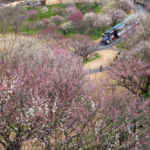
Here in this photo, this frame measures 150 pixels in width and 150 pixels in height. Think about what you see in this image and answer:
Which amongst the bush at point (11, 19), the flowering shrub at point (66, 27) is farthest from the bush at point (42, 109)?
the flowering shrub at point (66, 27)

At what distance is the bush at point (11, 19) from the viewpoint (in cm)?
3303

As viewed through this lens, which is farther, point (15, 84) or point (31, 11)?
point (31, 11)

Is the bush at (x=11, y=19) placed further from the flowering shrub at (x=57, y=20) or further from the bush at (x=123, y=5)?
the bush at (x=123, y=5)

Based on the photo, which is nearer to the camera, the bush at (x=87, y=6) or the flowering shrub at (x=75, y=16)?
the flowering shrub at (x=75, y=16)

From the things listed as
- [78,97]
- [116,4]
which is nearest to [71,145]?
[78,97]

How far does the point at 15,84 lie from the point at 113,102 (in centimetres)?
454

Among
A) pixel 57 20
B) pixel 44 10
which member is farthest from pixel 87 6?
pixel 44 10

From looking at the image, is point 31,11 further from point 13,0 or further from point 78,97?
point 78,97

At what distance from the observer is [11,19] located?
112ft

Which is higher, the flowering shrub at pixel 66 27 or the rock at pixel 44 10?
the rock at pixel 44 10

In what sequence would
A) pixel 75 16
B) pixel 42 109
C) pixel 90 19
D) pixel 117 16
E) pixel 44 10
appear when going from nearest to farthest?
pixel 42 109 < pixel 90 19 < pixel 117 16 < pixel 75 16 < pixel 44 10

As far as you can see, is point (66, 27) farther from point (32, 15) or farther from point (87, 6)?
point (87, 6)

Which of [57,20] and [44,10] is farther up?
[44,10]

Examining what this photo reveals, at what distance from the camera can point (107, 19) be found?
3769 cm
